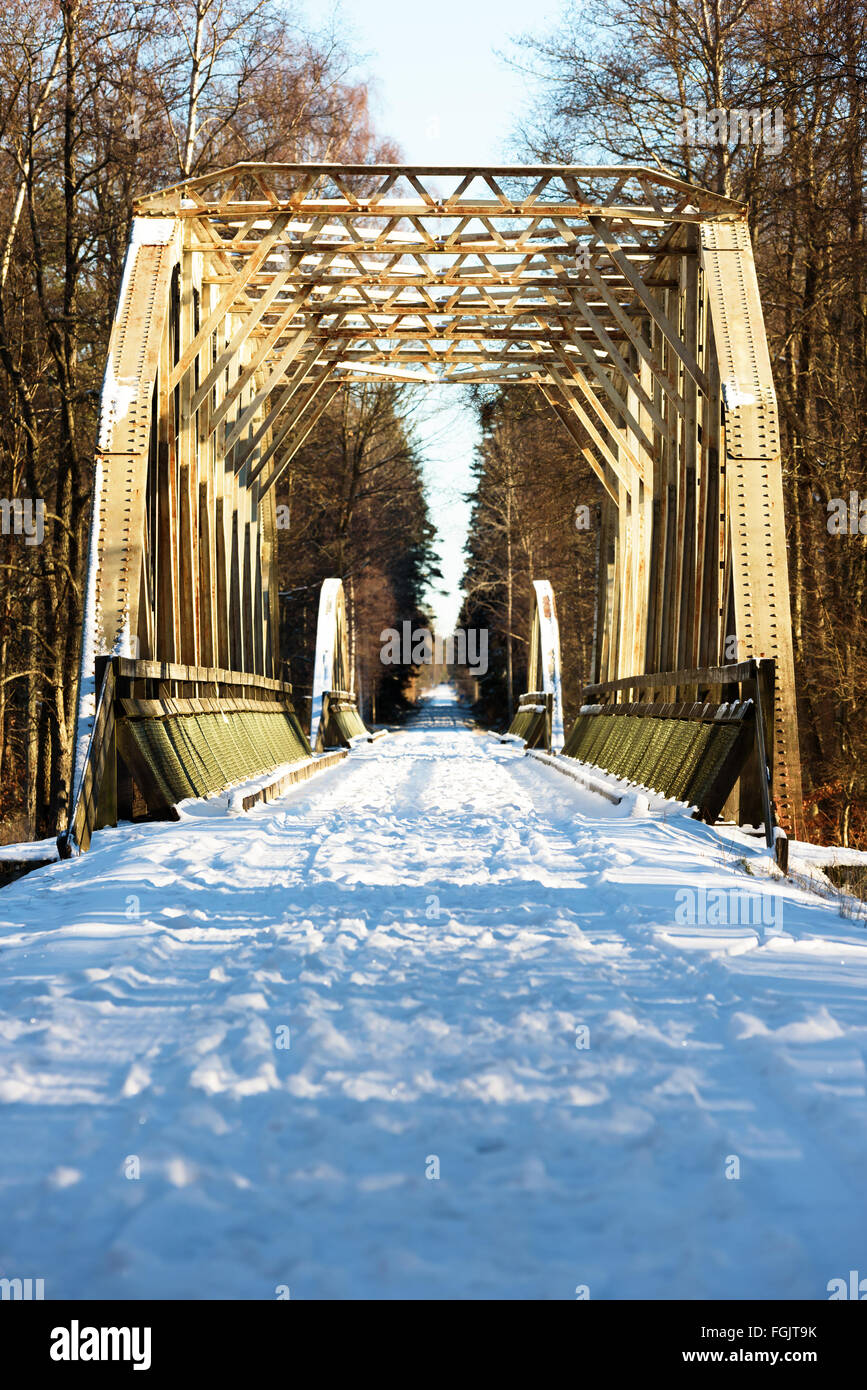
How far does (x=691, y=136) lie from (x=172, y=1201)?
18.4 metres

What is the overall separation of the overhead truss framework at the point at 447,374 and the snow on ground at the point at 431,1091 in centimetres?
362

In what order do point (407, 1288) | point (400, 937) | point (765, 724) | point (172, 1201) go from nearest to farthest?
1. point (407, 1288)
2. point (172, 1201)
3. point (400, 937)
4. point (765, 724)

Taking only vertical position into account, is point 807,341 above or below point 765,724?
above

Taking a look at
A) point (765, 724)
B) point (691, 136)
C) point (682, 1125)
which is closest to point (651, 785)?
point (765, 724)

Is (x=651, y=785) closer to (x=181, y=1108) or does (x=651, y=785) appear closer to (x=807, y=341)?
(x=181, y=1108)

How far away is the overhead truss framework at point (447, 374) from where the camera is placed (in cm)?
1001

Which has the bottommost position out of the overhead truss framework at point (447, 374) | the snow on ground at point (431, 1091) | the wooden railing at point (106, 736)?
the snow on ground at point (431, 1091)

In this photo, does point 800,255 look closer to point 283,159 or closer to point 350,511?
point 283,159

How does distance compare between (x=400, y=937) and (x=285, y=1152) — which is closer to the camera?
(x=285, y=1152)

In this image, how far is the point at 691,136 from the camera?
18016 millimetres

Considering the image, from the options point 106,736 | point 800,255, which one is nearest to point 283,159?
point 800,255

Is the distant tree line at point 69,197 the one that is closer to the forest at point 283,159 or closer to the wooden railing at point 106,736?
the forest at point 283,159

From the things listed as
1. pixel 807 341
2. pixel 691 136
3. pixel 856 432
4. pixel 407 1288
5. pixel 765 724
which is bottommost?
pixel 407 1288

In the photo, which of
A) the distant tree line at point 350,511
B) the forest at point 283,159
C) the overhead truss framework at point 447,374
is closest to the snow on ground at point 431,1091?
the overhead truss framework at point 447,374
